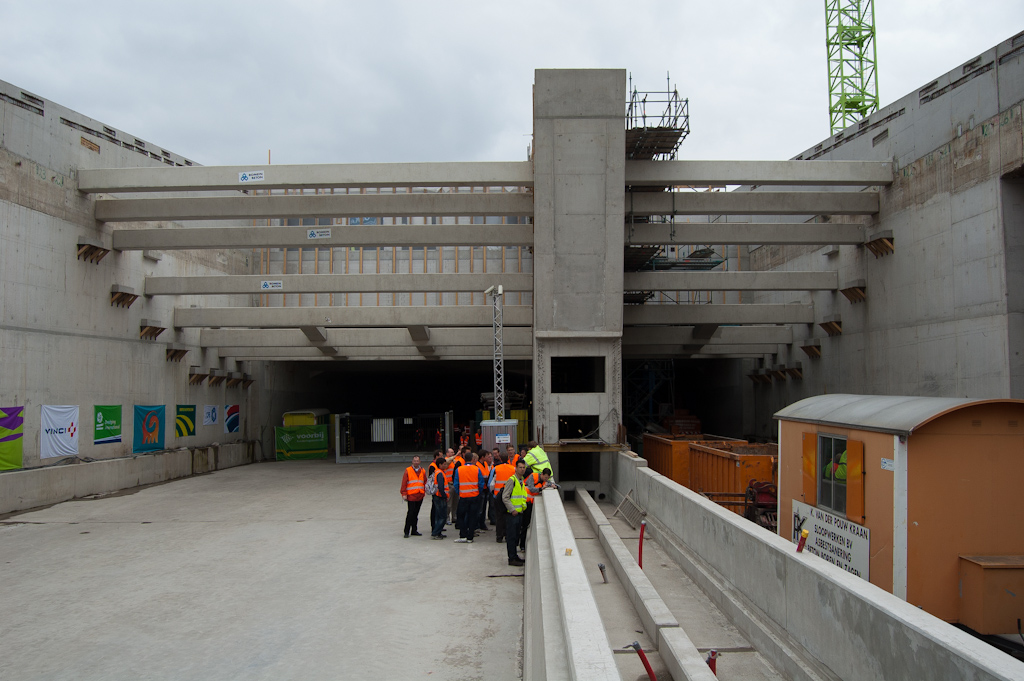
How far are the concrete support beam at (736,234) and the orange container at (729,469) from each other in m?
6.95

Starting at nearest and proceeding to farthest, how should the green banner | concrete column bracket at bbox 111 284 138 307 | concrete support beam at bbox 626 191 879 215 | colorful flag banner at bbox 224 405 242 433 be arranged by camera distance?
1. concrete support beam at bbox 626 191 879 215
2. concrete column bracket at bbox 111 284 138 307
3. colorful flag banner at bbox 224 405 242 433
4. the green banner

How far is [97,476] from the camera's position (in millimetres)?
20484

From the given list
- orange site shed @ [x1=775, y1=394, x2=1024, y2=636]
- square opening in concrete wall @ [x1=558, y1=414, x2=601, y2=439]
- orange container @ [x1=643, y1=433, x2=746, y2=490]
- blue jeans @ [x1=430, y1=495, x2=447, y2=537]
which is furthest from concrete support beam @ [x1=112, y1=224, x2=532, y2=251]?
orange site shed @ [x1=775, y1=394, x2=1024, y2=636]

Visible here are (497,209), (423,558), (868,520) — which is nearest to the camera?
(868,520)

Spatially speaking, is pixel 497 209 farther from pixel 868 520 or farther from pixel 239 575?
pixel 868 520

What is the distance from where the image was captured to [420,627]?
841 centimetres

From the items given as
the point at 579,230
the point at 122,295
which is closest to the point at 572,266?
the point at 579,230

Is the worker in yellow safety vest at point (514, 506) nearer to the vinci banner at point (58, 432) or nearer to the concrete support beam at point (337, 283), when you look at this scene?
the concrete support beam at point (337, 283)

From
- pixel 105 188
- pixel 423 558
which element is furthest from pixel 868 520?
pixel 105 188

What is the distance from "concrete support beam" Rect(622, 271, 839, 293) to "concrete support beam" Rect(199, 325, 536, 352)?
4.58 metres

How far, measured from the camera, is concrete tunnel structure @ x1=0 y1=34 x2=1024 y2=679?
17359 millimetres

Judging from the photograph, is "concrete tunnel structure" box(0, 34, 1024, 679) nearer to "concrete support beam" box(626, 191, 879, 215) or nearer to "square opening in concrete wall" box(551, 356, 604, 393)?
"concrete support beam" box(626, 191, 879, 215)

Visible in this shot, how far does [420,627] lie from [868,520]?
5426 mm

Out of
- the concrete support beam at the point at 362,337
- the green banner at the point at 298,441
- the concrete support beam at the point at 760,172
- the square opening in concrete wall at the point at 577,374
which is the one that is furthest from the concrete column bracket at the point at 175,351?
the concrete support beam at the point at 760,172
